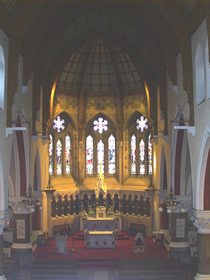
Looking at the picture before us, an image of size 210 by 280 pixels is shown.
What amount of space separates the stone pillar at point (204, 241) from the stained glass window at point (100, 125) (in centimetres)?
2098

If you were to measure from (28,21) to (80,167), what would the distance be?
2058cm

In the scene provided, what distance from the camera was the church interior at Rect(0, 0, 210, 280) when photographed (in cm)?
2269

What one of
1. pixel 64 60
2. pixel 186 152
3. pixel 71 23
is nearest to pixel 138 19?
pixel 71 23

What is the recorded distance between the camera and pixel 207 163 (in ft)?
71.9

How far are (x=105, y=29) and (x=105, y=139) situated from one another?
39.9ft

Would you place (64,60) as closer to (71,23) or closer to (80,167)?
(71,23)

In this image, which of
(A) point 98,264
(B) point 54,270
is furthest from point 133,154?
(B) point 54,270

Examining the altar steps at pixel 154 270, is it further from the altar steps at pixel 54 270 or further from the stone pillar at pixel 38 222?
the stone pillar at pixel 38 222

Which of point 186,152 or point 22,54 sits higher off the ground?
point 22,54

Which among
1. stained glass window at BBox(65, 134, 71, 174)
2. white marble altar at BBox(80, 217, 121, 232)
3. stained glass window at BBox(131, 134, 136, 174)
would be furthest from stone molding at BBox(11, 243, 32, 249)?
stained glass window at BBox(131, 134, 136, 174)

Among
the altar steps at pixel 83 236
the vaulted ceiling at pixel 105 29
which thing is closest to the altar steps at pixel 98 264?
the altar steps at pixel 83 236

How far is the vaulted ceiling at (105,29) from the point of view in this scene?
22934 mm

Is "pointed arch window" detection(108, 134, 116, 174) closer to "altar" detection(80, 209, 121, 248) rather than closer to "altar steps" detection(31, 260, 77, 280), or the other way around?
"altar" detection(80, 209, 121, 248)

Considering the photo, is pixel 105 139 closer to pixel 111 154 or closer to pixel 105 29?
pixel 111 154
